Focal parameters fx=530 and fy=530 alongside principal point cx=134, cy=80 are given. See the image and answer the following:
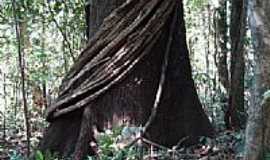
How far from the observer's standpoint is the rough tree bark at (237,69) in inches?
182

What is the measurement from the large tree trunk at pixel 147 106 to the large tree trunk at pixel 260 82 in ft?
5.40

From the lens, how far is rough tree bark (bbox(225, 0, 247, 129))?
463cm

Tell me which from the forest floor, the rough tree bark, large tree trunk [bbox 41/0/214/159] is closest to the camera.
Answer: the forest floor

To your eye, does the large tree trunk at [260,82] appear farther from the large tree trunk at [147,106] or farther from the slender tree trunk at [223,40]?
the slender tree trunk at [223,40]

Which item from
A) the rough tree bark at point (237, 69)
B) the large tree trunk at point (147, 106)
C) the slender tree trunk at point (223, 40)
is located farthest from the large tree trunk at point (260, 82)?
the slender tree trunk at point (223, 40)

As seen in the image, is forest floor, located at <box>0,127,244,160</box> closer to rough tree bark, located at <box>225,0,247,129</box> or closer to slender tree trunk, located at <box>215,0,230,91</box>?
rough tree bark, located at <box>225,0,247,129</box>

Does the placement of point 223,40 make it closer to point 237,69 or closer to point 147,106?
point 237,69

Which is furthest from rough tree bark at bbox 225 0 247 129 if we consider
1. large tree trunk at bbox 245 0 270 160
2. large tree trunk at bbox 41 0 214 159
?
large tree trunk at bbox 245 0 270 160

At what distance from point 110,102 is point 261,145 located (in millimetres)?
1844

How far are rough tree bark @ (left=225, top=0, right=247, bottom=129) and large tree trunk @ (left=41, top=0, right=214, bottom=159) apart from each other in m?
0.41

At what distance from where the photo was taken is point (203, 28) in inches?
395

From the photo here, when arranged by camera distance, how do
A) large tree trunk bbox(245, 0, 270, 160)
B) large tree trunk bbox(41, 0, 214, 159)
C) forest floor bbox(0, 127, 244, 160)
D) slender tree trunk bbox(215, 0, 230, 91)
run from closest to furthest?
large tree trunk bbox(245, 0, 270, 160)
forest floor bbox(0, 127, 244, 160)
large tree trunk bbox(41, 0, 214, 159)
slender tree trunk bbox(215, 0, 230, 91)

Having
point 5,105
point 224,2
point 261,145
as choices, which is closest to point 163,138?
point 261,145

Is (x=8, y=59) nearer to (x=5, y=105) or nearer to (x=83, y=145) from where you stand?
(x=5, y=105)
